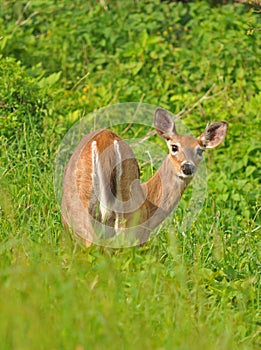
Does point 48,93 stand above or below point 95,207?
below

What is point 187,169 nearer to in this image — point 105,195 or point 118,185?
point 118,185

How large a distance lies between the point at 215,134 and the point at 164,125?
15.5 inches

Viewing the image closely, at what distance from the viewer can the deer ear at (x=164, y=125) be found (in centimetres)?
636

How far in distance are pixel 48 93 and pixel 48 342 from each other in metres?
4.41

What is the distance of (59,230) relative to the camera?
5.35m

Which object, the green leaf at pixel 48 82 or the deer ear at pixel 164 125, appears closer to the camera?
the deer ear at pixel 164 125

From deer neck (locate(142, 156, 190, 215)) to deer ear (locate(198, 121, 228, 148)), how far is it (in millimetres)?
358

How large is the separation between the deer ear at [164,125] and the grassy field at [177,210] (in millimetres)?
562

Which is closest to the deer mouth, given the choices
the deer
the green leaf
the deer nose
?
the deer nose

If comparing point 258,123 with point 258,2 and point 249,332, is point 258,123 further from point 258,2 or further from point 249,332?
point 249,332

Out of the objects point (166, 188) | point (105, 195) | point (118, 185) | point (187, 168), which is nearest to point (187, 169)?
point (187, 168)

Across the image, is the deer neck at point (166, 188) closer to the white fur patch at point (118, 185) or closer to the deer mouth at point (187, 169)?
the deer mouth at point (187, 169)

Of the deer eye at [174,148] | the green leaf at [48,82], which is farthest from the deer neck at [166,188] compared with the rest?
the green leaf at [48,82]

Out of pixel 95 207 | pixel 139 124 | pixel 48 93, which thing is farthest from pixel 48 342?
pixel 139 124
